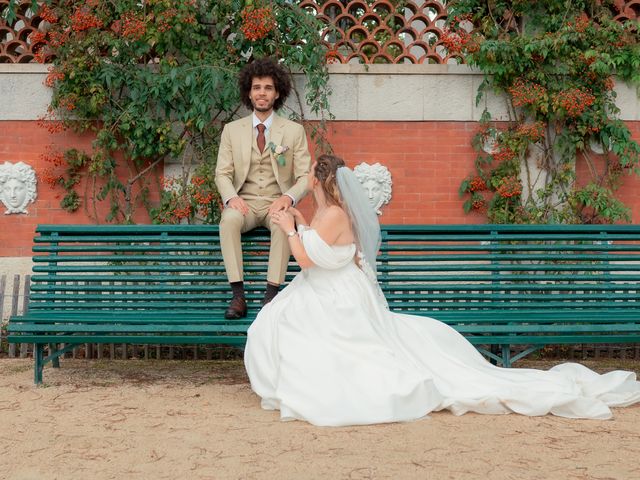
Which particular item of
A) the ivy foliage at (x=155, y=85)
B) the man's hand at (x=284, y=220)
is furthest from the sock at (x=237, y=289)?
the ivy foliage at (x=155, y=85)

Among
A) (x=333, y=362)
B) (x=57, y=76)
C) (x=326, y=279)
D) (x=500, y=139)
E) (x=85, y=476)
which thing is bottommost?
(x=85, y=476)

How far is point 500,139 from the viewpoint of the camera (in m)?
7.67

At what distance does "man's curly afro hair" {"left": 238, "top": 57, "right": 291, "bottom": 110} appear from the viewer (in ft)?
19.5

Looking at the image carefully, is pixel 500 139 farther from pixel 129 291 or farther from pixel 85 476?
pixel 85 476

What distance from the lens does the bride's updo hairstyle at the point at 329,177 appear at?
498 centimetres

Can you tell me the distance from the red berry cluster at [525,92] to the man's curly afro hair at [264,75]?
2.47m

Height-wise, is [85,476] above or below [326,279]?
below

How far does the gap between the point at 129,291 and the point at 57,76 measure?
2798mm

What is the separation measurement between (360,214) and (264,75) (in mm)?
1530

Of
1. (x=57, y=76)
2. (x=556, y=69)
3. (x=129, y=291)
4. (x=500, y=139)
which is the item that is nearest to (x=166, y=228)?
(x=129, y=291)

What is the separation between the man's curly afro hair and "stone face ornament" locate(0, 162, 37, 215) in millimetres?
2696

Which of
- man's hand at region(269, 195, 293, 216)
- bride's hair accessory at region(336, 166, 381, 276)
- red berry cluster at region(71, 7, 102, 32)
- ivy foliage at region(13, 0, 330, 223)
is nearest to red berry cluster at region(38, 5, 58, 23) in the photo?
ivy foliage at region(13, 0, 330, 223)

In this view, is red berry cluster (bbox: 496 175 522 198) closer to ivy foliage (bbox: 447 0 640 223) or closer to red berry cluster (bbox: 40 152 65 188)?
ivy foliage (bbox: 447 0 640 223)

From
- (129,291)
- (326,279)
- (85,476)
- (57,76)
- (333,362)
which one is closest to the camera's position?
(85,476)
